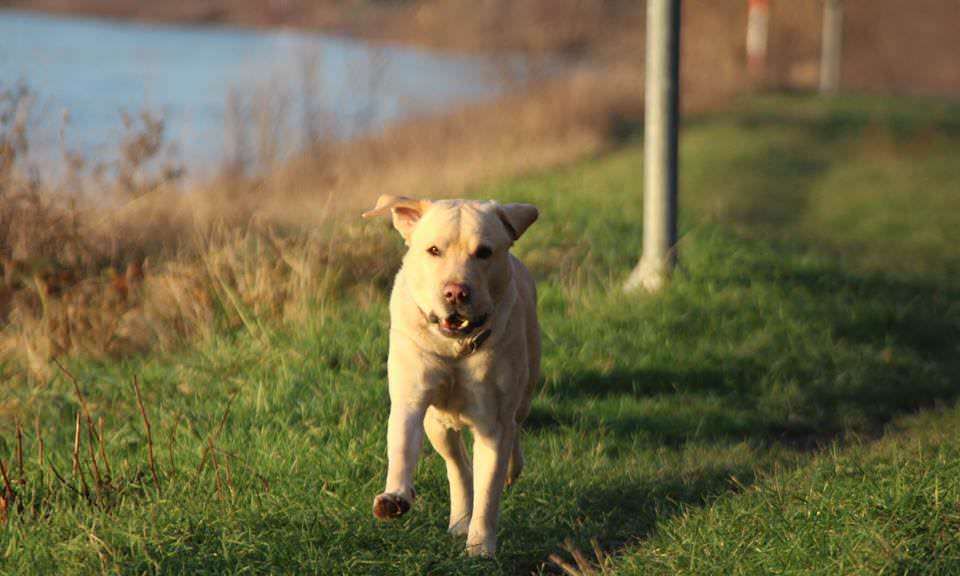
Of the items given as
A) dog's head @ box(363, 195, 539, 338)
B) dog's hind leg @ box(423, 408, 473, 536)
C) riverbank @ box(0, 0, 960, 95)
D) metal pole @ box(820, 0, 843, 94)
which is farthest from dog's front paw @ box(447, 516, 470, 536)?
metal pole @ box(820, 0, 843, 94)

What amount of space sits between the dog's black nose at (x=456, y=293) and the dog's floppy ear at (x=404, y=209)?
434mm

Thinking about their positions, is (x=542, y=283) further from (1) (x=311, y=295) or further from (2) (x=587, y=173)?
(2) (x=587, y=173)

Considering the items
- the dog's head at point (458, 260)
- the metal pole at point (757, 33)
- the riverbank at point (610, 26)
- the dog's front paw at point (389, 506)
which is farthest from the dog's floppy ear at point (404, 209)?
the metal pole at point (757, 33)

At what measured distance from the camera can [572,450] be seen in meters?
6.12

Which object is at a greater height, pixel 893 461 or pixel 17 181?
pixel 17 181

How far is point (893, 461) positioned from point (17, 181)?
626 cm

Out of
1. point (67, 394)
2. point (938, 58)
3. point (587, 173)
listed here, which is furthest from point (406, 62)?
point (938, 58)

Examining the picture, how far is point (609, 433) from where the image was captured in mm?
6484

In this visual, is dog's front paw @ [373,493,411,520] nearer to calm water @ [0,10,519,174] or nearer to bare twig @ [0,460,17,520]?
bare twig @ [0,460,17,520]

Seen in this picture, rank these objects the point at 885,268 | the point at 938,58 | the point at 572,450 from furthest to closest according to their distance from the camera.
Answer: the point at 938,58 < the point at 885,268 < the point at 572,450

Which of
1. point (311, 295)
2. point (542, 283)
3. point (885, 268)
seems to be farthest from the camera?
point (885, 268)

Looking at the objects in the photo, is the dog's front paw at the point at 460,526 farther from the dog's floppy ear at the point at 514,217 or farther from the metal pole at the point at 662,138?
the metal pole at the point at 662,138

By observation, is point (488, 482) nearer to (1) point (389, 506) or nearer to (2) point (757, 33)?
(1) point (389, 506)

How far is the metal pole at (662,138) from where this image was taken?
913 centimetres
